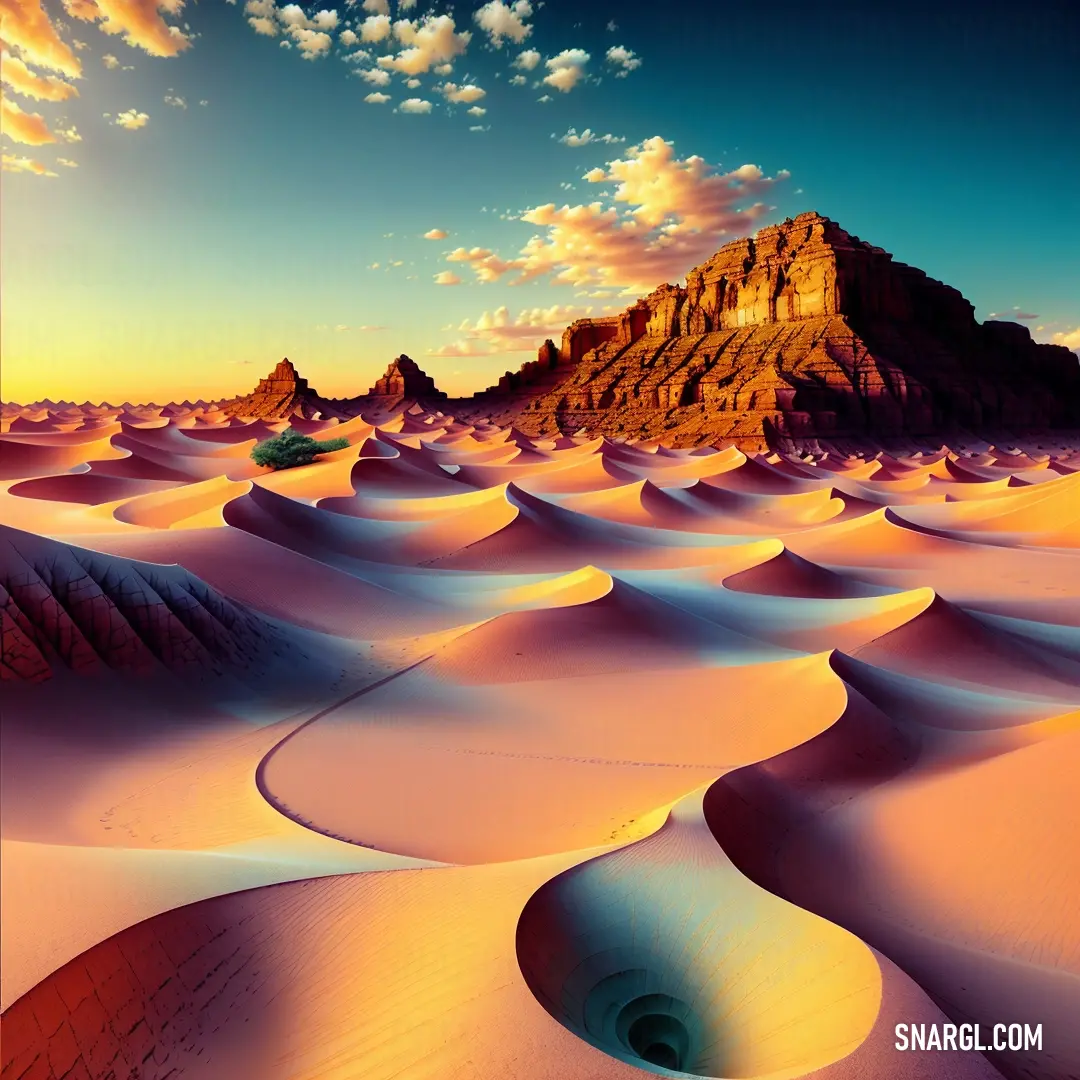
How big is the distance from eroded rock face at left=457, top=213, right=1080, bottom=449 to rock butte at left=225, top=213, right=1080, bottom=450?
15 centimetres

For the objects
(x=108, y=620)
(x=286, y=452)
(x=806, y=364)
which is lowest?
(x=108, y=620)

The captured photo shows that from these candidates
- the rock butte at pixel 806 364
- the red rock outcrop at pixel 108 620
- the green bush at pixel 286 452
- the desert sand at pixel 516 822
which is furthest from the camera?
the rock butte at pixel 806 364

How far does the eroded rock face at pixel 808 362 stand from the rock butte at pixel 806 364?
145 mm

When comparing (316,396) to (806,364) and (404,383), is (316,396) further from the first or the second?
(806,364)

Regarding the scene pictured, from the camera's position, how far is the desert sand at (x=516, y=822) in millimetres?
4629

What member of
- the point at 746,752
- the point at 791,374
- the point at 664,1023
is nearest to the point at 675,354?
the point at 791,374

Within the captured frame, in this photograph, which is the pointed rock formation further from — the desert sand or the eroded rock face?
the desert sand

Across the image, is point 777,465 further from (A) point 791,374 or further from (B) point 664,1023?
(B) point 664,1023

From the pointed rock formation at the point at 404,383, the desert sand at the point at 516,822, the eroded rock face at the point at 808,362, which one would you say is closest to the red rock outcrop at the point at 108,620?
the desert sand at the point at 516,822

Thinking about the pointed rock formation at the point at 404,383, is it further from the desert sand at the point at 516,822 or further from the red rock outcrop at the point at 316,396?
the desert sand at the point at 516,822

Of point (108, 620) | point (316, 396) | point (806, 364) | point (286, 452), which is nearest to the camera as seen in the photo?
point (108, 620)

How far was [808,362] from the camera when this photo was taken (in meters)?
63.5

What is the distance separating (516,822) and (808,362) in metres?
62.6

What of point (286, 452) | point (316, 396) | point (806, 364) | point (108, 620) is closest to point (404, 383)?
point (316, 396)
